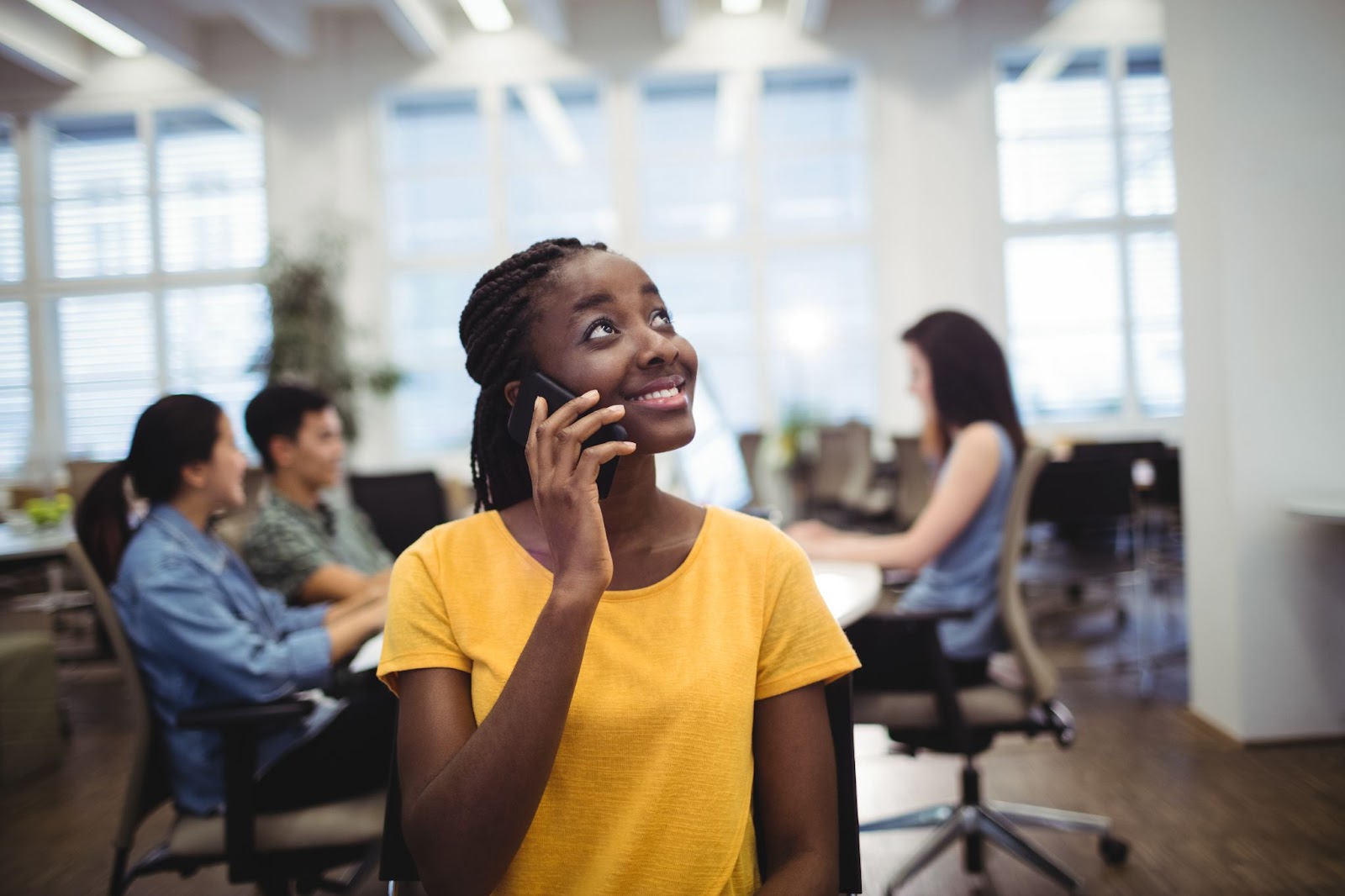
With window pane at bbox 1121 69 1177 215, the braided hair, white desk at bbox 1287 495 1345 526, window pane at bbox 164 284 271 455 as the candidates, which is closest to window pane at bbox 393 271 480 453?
window pane at bbox 164 284 271 455

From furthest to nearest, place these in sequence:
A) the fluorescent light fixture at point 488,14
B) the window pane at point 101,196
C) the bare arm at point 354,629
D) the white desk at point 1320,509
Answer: the window pane at point 101,196
the fluorescent light fixture at point 488,14
the white desk at point 1320,509
the bare arm at point 354,629

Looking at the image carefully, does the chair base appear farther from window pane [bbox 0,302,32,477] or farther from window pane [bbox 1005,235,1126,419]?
window pane [bbox 0,302,32,477]

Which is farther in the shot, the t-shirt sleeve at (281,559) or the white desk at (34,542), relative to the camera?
the white desk at (34,542)

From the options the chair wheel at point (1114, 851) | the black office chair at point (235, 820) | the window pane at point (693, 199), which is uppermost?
the window pane at point (693, 199)

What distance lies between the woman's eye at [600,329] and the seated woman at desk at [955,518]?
46.4 inches

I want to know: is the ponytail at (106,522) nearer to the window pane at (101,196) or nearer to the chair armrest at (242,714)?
the chair armrest at (242,714)

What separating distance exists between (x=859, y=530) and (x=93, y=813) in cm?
470

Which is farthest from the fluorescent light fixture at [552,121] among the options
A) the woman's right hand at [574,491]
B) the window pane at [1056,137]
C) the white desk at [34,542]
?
the woman's right hand at [574,491]

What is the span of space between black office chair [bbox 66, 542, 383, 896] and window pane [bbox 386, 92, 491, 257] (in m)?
7.61

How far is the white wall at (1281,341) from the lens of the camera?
304cm

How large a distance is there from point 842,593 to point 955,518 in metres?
0.50

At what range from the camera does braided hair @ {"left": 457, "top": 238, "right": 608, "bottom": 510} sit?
1028 millimetres

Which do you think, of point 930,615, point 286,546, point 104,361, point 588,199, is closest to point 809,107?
point 588,199

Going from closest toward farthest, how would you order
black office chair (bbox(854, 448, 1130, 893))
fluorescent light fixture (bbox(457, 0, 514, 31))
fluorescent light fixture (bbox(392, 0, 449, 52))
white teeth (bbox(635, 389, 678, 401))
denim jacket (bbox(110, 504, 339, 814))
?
white teeth (bbox(635, 389, 678, 401)), denim jacket (bbox(110, 504, 339, 814)), black office chair (bbox(854, 448, 1130, 893)), fluorescent light fixture (bbox(392, 0, 449, 52)), fluorescent light fixture (bbox(457, 0, 514, 31))
